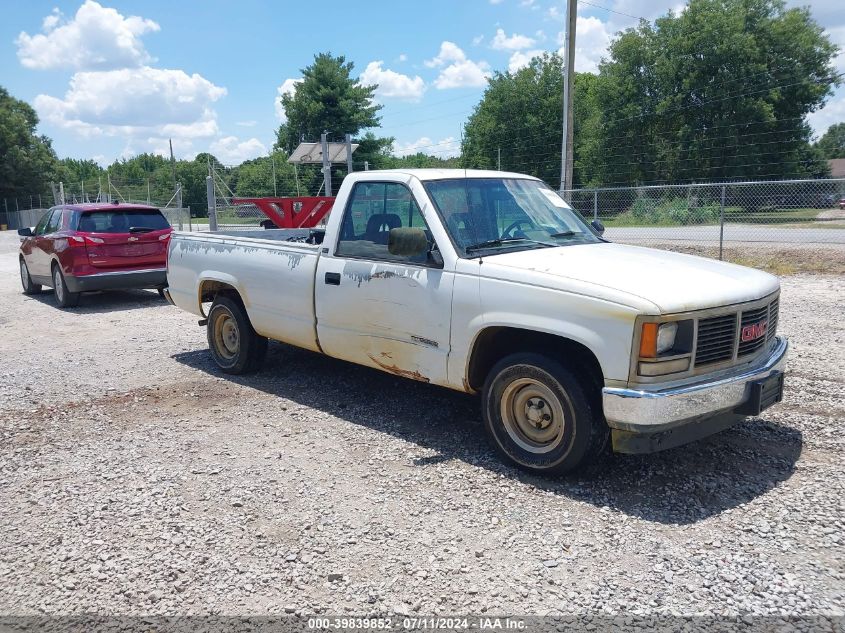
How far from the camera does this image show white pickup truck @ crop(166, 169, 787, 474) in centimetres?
384

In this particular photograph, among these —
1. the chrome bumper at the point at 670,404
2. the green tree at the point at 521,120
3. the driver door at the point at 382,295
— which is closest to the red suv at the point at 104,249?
the driver door at the point at 382,295

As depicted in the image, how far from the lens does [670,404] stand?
3.75 m

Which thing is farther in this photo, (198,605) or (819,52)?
(819,52)

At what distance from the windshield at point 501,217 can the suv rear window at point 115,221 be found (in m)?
8.01

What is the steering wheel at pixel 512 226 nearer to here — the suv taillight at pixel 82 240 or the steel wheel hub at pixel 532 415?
the steel wheel hub at pixel 532 415

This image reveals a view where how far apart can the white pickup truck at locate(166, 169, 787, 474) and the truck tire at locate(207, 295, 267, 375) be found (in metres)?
0.57

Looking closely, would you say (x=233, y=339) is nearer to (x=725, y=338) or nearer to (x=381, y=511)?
(x=381, y=511)

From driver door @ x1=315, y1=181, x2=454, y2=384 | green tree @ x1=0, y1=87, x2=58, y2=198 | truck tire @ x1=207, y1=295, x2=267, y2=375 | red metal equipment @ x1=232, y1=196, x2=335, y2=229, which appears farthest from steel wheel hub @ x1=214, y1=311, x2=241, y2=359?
green tree @ x1=0, y1=87, x2=58, y2=198

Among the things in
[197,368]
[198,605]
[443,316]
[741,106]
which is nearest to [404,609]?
[198,605]

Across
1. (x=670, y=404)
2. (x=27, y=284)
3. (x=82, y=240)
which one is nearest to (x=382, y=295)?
(x=670, y=404)

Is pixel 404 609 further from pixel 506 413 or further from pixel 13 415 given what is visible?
pixel 13 415

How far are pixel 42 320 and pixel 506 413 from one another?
8753mm

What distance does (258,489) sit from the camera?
432 cm

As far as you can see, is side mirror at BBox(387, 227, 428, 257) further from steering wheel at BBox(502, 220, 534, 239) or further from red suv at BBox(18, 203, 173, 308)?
red suv at BBox(18, 203, 173, 308)
